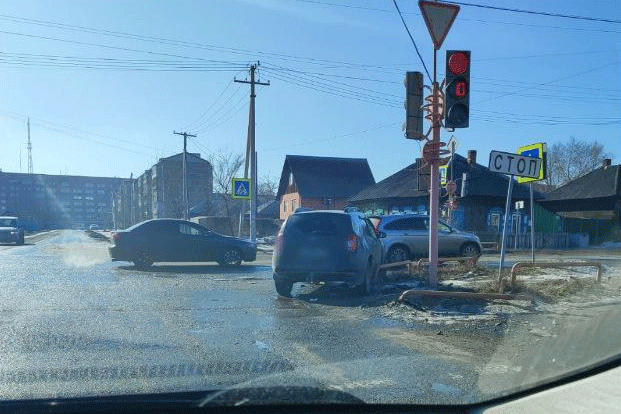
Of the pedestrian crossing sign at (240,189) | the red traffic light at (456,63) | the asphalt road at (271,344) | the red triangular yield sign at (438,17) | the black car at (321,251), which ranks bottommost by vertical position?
the asphalt road at (271,344)

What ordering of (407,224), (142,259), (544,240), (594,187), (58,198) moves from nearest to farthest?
(142,259)
(407,224)
(544,240)
(594,187)
(58,198)

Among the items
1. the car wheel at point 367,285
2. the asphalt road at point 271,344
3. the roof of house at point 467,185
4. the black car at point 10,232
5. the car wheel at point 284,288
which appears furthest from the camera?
the roof of house at point 467,185

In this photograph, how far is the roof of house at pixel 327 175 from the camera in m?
50.7

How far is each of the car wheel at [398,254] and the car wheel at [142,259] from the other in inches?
286

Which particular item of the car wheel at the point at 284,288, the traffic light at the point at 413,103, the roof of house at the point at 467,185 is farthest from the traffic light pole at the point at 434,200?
the roof of house at the point at 467,185

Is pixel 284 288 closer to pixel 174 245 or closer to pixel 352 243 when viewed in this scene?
pixel 352 243

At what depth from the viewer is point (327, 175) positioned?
52.8 meters

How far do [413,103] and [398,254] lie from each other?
8.11m

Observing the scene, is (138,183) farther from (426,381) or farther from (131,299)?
(426,381)

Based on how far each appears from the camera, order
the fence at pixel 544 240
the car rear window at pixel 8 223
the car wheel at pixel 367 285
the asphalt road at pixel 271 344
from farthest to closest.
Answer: the car rear window at pixel 8 223 → the fence at pixel 544 240 → the car wheel at pixel 367 285 → the asphalt road at pixel 271 344

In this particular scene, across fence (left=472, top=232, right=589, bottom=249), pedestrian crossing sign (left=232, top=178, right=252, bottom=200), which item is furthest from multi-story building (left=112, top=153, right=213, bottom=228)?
fence (left=472, top=232, right=589, bottom=249)

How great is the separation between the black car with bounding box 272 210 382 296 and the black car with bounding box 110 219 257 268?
748cm

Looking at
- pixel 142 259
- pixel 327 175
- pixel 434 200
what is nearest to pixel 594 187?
pixel 327 175

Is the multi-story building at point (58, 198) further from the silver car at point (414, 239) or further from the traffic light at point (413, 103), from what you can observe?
the traffic light at point (413, 103)
